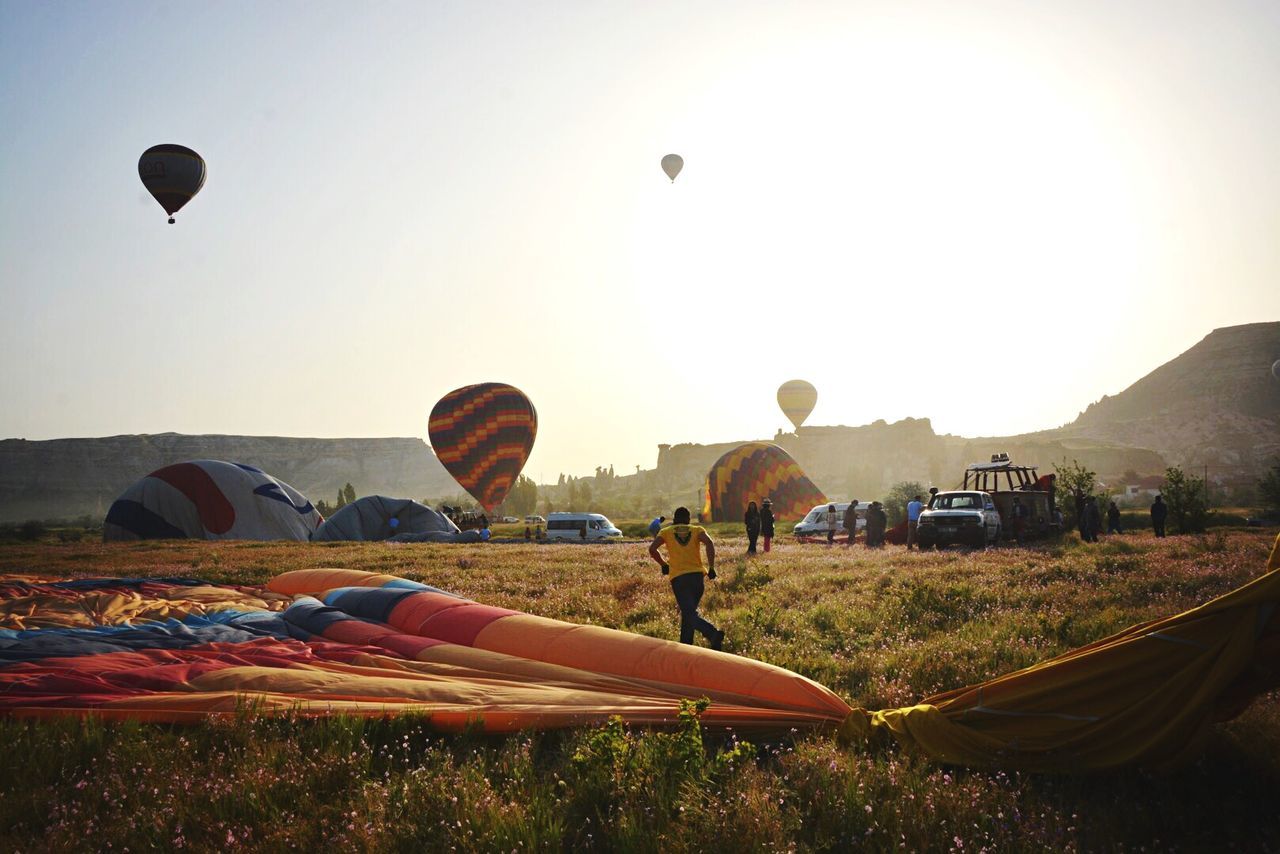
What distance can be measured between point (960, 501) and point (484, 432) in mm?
46335

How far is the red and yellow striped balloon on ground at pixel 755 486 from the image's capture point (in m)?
67.6

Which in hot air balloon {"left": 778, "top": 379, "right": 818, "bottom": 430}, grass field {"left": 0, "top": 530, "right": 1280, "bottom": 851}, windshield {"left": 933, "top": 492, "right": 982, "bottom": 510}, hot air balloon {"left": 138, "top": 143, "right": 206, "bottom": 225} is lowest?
grass field {"left": 0, "top": 530, "right": 1280, "bottom": 851}

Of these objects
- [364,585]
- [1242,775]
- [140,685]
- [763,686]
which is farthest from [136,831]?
[364,585]

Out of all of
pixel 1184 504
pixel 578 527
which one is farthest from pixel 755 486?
pixel 1184 504

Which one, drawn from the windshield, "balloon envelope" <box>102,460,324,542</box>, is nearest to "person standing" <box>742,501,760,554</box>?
the windshield

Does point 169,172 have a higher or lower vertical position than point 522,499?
higher

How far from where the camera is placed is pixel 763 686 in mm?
6980

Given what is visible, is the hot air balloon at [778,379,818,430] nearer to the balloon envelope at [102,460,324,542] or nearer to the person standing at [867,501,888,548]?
the balloon envelope at [102,460,324,542]

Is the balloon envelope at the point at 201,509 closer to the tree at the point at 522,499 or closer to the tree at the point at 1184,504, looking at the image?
the tree at the point at 1184,504

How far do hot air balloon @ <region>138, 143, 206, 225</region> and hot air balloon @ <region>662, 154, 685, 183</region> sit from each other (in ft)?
90.8

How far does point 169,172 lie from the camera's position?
125 feet

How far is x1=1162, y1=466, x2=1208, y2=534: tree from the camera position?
37.8 m

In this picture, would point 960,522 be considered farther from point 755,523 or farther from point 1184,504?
point 1184,504

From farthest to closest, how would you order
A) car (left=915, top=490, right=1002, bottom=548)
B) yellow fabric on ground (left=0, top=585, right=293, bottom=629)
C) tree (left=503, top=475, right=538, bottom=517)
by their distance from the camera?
tree (left=503, top=475, right=538, bottom=517) < car (left=915, top=490, right=1002, bottom=548) < yellow fabric on ground (left=0, top=585, right=293, bottom=629)
